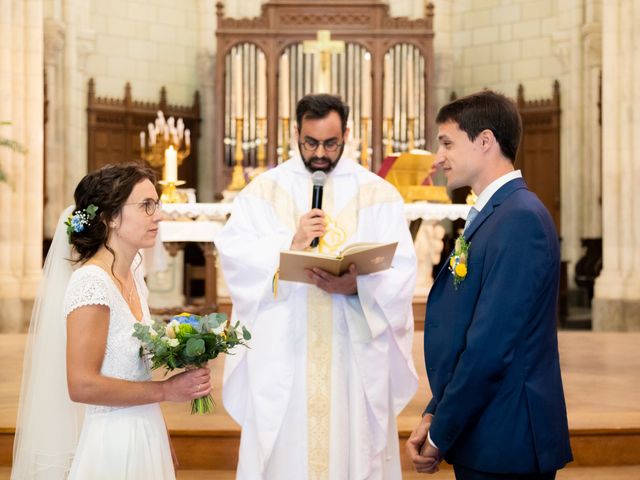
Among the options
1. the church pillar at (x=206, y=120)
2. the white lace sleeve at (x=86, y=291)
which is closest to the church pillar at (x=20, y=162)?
the church pillar at (x=206, y=120)

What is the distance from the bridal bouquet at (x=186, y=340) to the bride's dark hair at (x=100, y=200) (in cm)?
30

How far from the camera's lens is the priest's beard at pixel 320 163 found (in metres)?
3.74

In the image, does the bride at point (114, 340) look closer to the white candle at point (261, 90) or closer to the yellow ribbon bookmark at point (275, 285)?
the yellow ribbon bookmark at point (275, 285)

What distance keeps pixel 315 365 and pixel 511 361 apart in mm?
1407

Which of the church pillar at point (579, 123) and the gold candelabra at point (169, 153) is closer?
the gold candelabra at point (169, 153)

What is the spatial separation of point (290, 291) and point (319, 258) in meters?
0.49

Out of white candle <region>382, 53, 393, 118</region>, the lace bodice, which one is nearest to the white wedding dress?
the lace bodice

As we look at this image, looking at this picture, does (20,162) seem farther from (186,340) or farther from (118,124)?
(186,340)

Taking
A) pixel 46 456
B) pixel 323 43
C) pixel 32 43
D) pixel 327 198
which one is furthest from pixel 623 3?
pixel 46 456

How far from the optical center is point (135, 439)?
278 centimetres

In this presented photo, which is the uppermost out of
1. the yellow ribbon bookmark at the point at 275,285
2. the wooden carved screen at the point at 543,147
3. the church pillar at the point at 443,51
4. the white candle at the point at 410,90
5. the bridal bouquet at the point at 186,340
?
the church pillar at the point at 443,51

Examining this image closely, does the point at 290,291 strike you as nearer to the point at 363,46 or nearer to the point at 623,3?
the point at 623,3

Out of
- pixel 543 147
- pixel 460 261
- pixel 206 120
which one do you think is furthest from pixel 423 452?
pixel 206 120

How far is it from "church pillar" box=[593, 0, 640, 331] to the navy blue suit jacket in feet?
28.4
